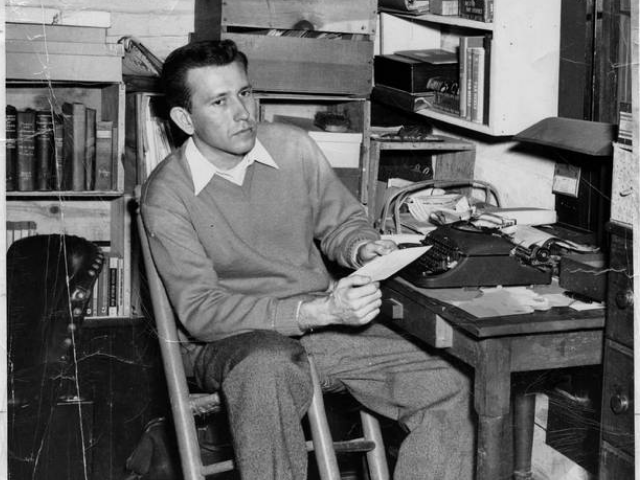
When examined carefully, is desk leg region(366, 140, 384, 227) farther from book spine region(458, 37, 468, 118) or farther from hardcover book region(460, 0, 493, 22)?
hardcover book region(460, 0, 493, 22)

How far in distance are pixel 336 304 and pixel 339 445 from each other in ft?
1.54

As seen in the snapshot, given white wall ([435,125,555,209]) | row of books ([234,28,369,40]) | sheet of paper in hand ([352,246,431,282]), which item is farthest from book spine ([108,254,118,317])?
sheet of paper in hand ([352,246,431,282])

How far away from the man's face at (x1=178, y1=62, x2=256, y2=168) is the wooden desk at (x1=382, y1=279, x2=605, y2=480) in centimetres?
71

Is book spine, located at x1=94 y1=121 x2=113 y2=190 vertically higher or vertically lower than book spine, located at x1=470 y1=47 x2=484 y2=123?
lower

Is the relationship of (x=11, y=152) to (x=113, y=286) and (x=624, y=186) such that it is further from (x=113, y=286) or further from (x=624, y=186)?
(x=624, y=186)

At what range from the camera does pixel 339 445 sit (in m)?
2.54

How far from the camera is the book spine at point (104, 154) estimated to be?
4.01 meters

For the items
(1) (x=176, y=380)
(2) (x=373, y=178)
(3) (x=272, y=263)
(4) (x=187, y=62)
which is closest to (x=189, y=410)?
(1) (x=176, y=380)

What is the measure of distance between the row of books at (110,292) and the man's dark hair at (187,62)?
1.66m

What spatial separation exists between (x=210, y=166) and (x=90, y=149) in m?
1.57

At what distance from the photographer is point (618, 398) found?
206 cm

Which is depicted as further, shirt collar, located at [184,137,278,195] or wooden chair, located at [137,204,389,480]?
shirt collar, located at [184,137,278,195]

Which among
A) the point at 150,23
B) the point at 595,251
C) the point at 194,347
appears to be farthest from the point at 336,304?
the point at 150,23

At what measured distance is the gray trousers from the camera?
217 centimetres
